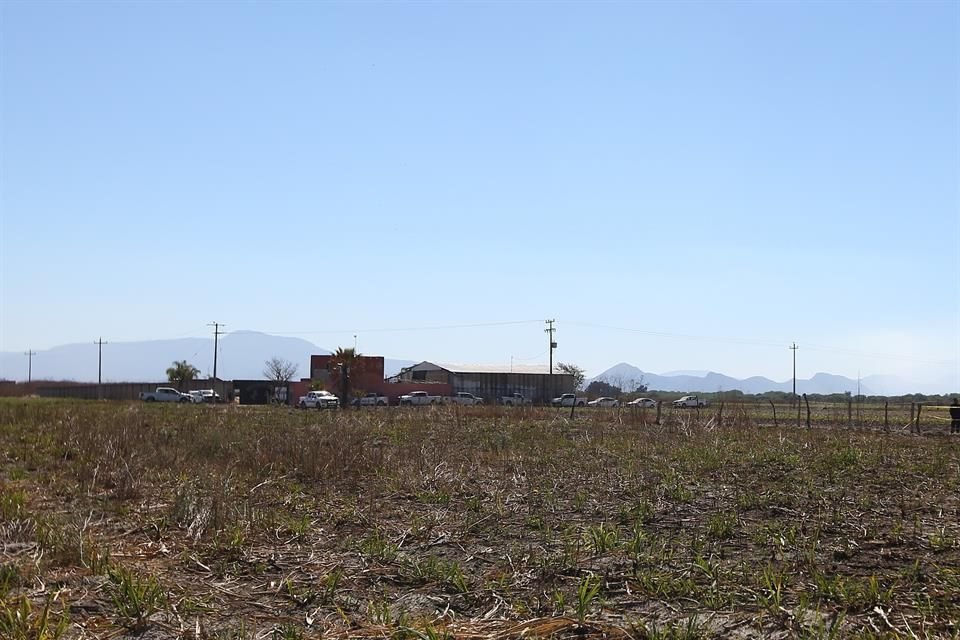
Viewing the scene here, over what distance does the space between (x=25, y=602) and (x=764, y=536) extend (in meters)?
Result: 6.12

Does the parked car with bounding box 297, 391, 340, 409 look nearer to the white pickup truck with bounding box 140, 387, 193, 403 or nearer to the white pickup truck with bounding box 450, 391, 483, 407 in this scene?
the white pickup truck with bounding box 450, 391, 483, 407

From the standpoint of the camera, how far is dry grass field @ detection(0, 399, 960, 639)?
239 inches

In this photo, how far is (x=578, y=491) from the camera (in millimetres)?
11383

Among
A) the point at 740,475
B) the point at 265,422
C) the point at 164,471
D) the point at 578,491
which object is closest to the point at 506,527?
the point at 578,491

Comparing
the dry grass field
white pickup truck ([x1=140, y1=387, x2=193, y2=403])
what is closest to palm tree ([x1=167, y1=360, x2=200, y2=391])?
white pickup truck ([x1=140, y1=387, x2=193, y2=403])

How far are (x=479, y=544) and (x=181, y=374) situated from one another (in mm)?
86087

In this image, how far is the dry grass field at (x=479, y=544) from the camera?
6062 millimetres

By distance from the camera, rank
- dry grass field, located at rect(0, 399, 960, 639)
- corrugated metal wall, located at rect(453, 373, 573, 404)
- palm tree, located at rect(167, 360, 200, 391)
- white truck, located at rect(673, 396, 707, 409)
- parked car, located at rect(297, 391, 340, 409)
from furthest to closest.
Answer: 1. palm tree, located at rect(167, 360, 200, 391)
2. corrugated metal wall, located at rect(453, 373, 573, 404)
3. parked car, located at rect(297, 391, 340, 409)
4. white truck, located at rect(673, 396, 707, 409)
5. dry grass field, located at rect(0, 399, 960, 639)

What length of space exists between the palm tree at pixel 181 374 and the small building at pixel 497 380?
821 inches

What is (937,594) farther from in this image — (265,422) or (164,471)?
(265,422)

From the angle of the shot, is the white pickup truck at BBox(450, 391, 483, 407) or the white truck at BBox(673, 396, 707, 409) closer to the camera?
the white truck at BBox(673, 396, 707, 409)

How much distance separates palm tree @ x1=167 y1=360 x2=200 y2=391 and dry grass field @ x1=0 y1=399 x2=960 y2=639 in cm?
7353

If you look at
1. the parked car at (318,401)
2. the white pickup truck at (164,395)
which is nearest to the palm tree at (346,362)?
the parked car at (318,401)

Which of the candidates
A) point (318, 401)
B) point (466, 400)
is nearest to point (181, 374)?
point (466, 400)
